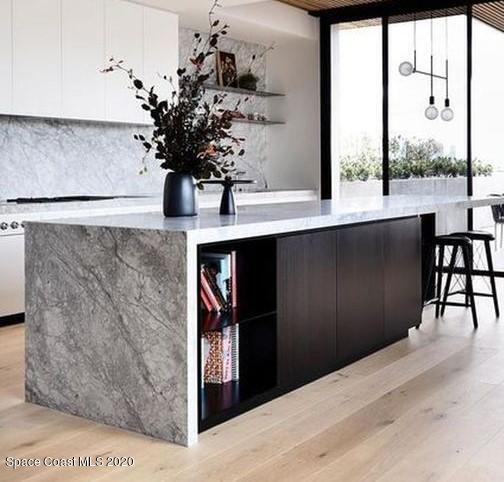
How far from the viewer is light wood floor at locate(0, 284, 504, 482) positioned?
8.23ft

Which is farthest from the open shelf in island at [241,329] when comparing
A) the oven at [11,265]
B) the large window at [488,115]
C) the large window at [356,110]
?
the large window at [356,110]

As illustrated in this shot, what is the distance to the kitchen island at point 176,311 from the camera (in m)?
2.79

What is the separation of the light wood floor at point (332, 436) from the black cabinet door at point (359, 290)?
18cm

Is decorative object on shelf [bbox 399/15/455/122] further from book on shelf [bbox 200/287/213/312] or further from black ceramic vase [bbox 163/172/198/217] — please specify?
book on shelf [bbox 200/287/213/312]

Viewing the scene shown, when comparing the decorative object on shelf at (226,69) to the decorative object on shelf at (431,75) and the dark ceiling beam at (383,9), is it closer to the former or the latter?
the dark ceiling beam at (383,9)

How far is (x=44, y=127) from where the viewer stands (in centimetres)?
571

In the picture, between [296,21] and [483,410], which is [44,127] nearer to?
[296,21]

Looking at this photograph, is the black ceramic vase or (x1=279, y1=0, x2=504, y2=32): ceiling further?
(x1=279, y1=0, x2=504, y2=32): ceiling

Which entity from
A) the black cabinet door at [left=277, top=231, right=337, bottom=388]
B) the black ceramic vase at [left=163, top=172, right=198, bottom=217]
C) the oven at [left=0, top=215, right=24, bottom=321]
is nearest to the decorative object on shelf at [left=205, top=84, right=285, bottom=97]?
the oven at [left=0, top=215, right=24, bottom=321]

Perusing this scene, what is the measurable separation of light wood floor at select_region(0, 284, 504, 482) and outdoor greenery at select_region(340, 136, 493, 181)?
3.83 meters

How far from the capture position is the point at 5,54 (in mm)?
4914

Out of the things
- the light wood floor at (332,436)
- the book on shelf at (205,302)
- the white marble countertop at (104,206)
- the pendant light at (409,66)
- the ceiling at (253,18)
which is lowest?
the light wood floor at (332,436)

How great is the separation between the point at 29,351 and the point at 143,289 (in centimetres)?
78

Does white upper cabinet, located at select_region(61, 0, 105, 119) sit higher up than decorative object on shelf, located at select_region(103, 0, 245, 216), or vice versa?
white upper cabinet, located at select_region(61, 0, 105, 119)
